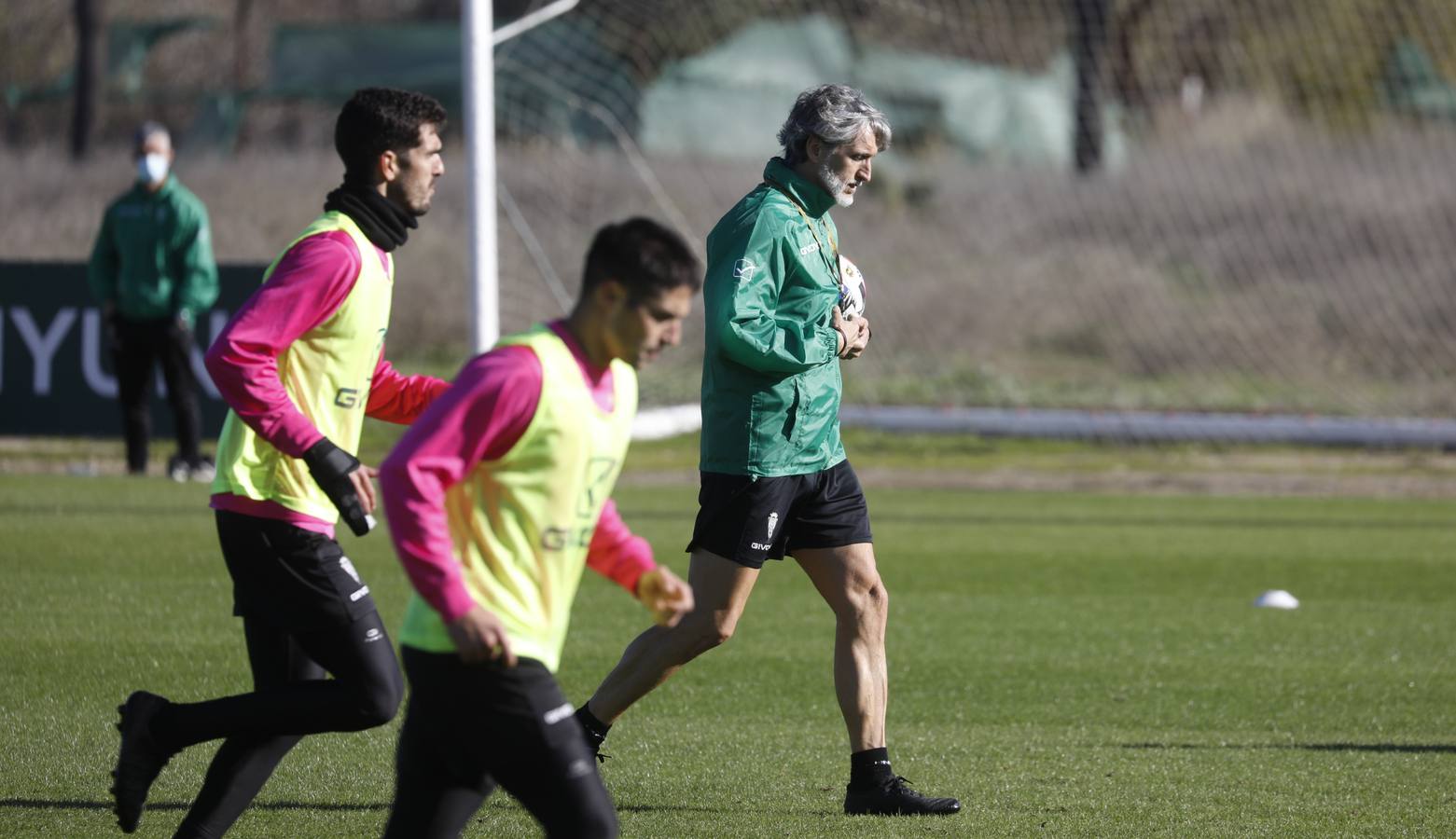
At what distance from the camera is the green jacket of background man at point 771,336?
545cm

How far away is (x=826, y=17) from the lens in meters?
23.6

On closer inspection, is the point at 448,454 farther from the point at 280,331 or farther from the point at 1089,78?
the point at 1089,78

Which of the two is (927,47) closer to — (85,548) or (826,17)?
(826,17)

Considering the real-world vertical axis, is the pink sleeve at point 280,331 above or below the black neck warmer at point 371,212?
below

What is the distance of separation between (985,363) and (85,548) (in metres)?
13.4

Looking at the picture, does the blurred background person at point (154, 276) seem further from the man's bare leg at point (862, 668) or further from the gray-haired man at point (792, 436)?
the man's bare leg at point (862, 668)

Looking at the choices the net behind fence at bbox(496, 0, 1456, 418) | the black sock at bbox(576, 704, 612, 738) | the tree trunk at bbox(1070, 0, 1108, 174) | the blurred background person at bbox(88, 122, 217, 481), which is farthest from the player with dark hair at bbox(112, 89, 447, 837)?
the tree trunk at bbox(1070, 0, 1108, 174)

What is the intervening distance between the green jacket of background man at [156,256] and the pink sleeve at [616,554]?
10.3 metres

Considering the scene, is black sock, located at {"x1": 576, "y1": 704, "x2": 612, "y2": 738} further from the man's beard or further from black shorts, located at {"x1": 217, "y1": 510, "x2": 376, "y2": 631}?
the man's beard

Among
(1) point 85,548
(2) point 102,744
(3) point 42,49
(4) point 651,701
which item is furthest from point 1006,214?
(3) point 42,49

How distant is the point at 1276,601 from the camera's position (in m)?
9.86

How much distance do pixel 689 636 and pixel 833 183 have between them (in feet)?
4.72

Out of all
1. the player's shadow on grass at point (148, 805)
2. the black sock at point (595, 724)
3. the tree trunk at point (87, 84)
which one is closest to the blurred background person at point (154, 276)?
the player's shadow on grass at point (148, 805)

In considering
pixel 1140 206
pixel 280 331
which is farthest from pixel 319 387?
pixel 1140 206
